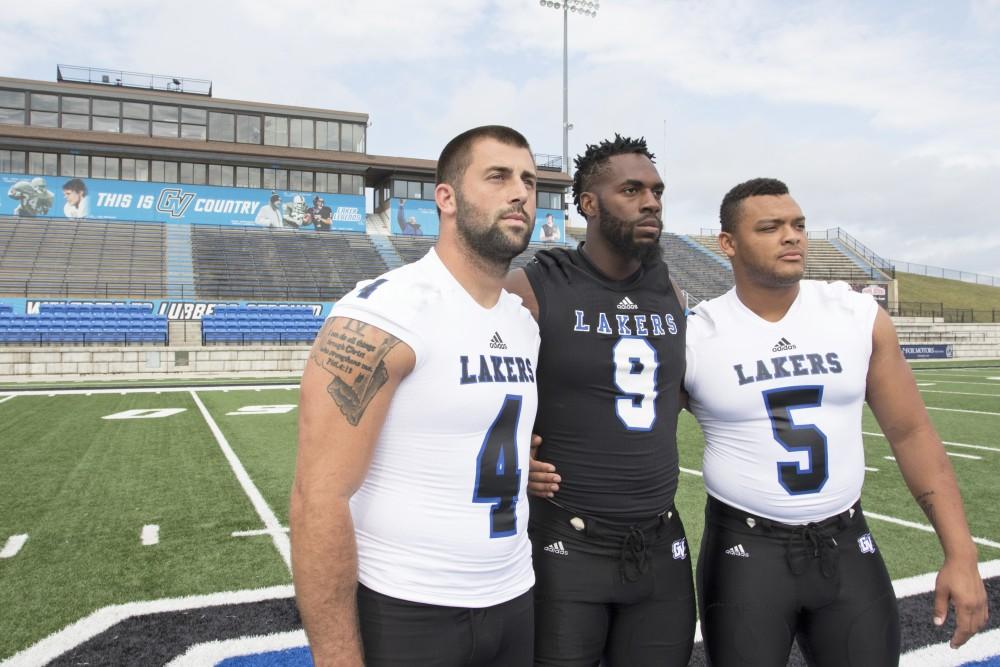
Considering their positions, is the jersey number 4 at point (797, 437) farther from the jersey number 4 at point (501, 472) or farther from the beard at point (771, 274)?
the jersey number 4 at point (501, 472)

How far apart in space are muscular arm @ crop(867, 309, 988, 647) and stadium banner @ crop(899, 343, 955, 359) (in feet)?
87.5

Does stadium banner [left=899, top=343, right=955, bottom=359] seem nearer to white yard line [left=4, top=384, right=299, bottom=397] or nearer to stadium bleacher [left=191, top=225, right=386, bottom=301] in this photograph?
stadium bleacher [left=191, top=225, right=386, bottom=301]

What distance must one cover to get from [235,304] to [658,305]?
24155 mm

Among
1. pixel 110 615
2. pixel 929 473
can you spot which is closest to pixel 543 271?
pixel 929 473

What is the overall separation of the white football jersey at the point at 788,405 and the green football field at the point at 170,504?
2517mm

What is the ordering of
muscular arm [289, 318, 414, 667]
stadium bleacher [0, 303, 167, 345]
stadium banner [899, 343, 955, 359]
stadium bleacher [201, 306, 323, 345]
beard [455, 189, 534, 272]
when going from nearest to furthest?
muscular arm [289, 318, 414, 667] < beard [455, 189, 534, 272] < stadium bleacher [0, 303, 167, 345] < stadium bleacher [201, 306, 323, 345] < stadium banner [899, 343, 955, 359]

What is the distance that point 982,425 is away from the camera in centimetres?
979

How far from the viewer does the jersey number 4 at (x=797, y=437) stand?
2.20m

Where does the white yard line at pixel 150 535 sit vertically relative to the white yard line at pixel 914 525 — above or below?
below

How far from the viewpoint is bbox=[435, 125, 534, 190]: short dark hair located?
1.92m

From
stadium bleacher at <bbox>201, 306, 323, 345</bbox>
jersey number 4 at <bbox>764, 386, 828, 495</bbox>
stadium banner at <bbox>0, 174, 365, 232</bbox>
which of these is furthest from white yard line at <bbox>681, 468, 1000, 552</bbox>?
stadium banner at <bbox>0, 174, 365, 232</bbox>

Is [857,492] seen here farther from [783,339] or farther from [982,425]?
[982,425]

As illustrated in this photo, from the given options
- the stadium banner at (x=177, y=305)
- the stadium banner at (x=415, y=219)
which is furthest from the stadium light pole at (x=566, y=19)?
the stadium banner at (x=177, y=305)

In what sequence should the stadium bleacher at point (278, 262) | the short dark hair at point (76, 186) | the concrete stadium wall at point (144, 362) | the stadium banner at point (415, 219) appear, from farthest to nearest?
the stadium banner at point (415, 219) → the short dark hair at point (76, 186) → the stadium bleacher at point (278, 262) → the concrete stadium wall at point (144, 362)
